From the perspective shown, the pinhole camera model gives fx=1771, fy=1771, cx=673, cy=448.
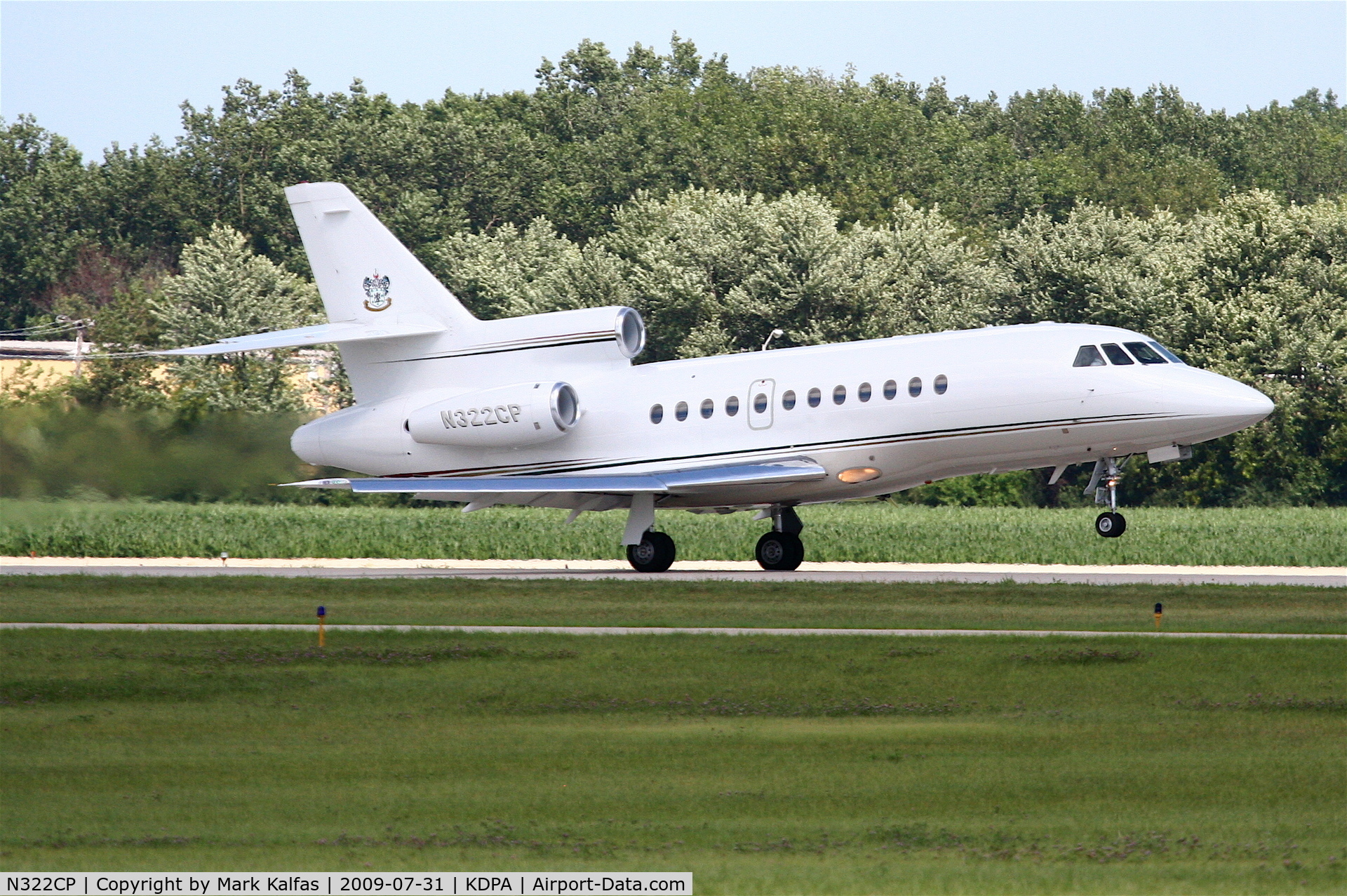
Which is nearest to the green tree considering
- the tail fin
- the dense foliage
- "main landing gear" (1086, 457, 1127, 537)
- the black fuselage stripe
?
the dense foliage

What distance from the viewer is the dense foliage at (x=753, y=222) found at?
5625 centimetres

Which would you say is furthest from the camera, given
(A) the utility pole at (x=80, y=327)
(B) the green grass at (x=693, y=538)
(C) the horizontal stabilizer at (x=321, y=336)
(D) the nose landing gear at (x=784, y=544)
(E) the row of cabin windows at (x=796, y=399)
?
(A) the utility pole at (x=80, y=327)

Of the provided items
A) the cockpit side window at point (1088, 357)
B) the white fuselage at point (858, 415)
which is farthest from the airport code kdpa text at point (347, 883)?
the cockpit side window at point (1088, 357)

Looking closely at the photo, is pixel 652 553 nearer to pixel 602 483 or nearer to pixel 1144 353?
pixel 602 483

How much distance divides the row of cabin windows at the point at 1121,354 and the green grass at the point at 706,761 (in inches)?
373

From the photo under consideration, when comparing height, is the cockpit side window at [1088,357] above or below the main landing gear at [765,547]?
above

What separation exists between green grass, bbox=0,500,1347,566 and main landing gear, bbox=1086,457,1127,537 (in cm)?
811

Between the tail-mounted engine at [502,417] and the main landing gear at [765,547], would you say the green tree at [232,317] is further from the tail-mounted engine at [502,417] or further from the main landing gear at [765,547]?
the main landing gear at [765,547]

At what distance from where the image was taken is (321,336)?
109 ft

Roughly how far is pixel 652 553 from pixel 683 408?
9.09 ft

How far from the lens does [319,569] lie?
3559 centimetres

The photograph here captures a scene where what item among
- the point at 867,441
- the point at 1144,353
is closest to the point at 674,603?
the point at 867,441

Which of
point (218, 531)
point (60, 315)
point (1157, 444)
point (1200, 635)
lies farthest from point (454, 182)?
point (1200, 635)

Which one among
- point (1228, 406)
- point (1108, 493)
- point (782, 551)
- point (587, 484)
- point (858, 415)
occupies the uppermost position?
point (858, 415)
